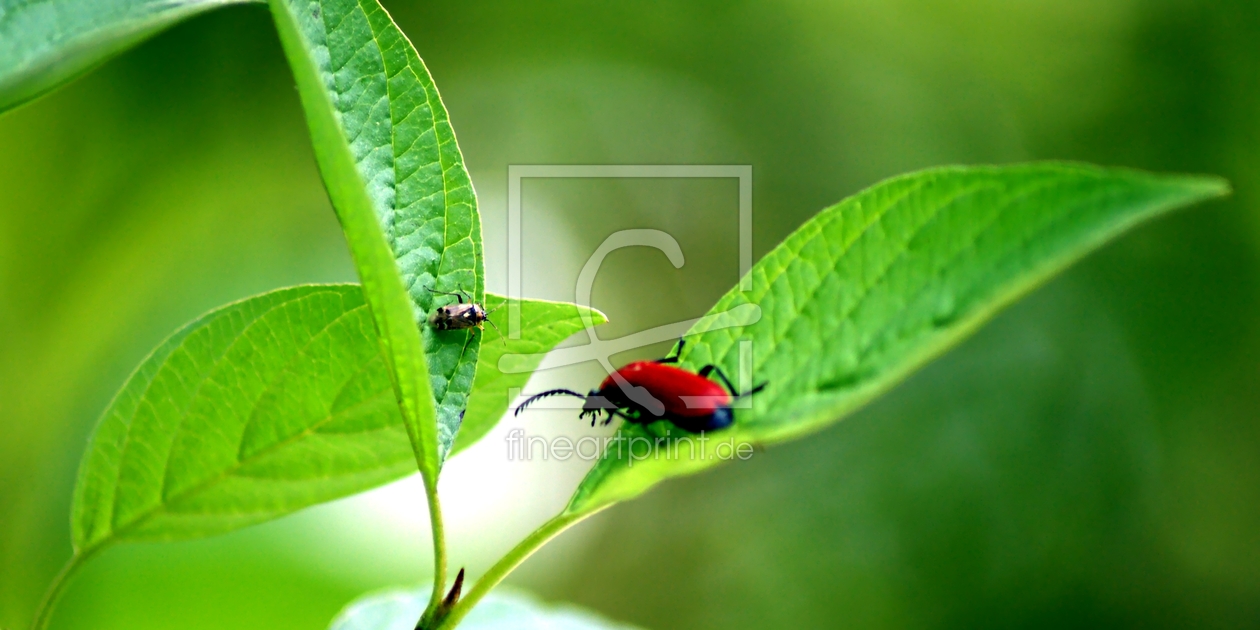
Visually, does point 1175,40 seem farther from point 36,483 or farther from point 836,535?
point 36,483

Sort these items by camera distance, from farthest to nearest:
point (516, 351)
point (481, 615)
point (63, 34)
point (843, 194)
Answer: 1. point (843, 194)
2. point (481, 615)
3. point (516, 351)
4. point (63, 34)

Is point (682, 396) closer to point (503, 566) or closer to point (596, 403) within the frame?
point (503, 566)

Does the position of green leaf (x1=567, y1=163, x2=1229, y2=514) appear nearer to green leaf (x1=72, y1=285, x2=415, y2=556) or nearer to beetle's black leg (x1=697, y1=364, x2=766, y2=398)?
beetle's black leg (x1=697, y1=364, x2=766, y2=398)

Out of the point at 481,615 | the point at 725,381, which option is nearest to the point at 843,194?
the point at 481,615

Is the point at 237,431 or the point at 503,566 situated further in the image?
the point at 237,431

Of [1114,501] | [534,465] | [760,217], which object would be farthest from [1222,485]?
[534,465]

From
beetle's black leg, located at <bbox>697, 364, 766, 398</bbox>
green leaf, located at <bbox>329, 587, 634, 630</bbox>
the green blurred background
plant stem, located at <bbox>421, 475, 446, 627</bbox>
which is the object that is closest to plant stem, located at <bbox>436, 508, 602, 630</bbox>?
plant stem, located at <bbox>421, 475, 446, 627</bbox>

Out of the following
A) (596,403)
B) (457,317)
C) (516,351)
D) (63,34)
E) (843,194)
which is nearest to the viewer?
(63,34)
